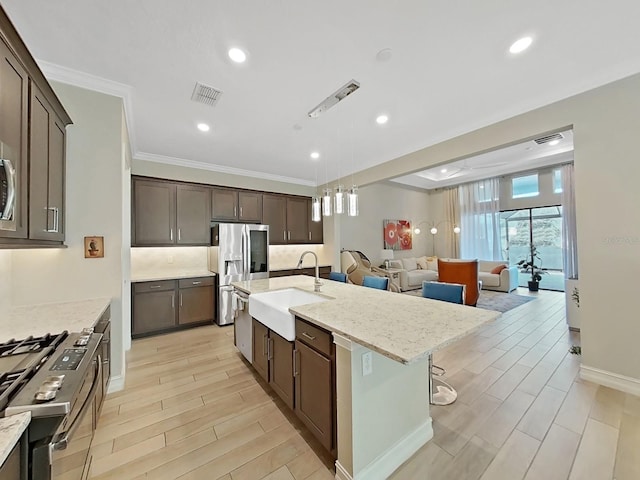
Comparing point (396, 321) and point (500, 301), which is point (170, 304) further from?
point (500, 301)

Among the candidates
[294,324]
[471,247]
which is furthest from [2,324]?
[471,247]

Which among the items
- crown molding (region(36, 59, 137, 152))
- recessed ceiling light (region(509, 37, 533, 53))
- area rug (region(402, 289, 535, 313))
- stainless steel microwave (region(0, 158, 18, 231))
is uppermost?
recessed ceiling light (region(509, 37, 533, 53))

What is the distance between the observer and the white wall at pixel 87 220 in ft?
6.91

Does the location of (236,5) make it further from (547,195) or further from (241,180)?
(547,195)

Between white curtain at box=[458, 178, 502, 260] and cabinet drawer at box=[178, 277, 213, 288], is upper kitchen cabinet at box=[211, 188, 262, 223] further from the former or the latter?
white curtain at box=[458, 178, 502, 260]

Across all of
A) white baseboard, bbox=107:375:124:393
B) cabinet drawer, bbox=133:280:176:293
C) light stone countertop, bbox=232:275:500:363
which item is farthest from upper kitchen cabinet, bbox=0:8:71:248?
cabinet drawer, bbox=133:280:176:293

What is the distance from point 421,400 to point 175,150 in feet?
14.8

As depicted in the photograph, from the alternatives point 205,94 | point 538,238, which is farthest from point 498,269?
point 205,94

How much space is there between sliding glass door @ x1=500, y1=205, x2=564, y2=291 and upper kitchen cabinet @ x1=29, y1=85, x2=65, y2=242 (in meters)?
9.24

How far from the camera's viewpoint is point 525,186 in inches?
271

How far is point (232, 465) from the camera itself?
1.59m

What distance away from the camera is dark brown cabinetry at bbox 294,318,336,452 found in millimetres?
1522

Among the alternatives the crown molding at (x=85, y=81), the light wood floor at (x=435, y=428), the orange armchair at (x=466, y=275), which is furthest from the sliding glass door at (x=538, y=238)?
the crown molding at (x=85, y=81)

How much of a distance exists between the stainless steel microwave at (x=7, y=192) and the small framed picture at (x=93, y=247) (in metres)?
1.15
